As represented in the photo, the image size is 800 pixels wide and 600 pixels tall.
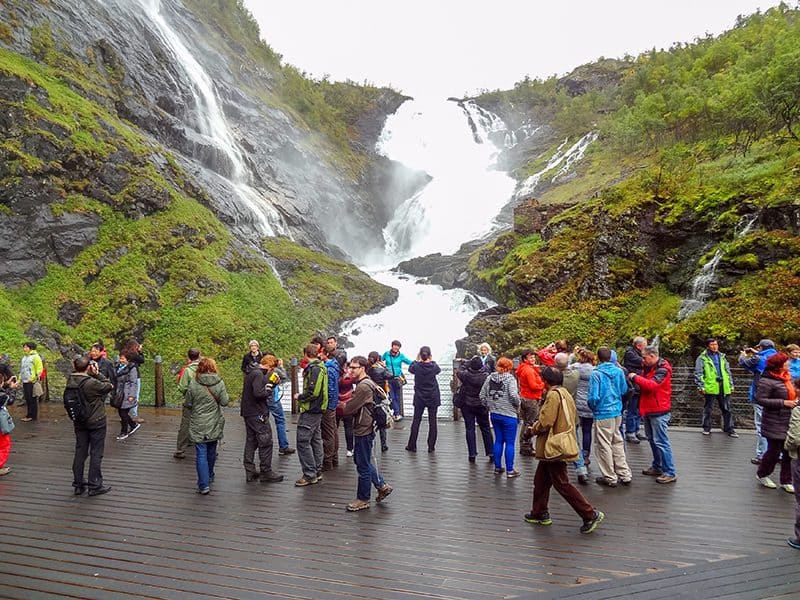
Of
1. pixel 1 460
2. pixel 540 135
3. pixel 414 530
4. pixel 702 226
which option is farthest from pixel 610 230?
pixel 540 135

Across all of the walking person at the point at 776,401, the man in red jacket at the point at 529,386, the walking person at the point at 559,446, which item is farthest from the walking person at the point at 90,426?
the walking person at the point at 776,401

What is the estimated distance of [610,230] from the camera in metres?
20.1

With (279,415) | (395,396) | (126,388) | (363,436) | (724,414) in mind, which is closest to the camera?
(363,436)

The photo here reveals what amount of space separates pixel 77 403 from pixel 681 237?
18960 millimetres

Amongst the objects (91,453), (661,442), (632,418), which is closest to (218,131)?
(91,453)

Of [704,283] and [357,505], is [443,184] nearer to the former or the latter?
[704,283]

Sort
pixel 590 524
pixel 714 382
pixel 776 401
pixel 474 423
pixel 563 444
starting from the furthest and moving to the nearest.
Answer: pixel 714 382 < pixel 474 423 < pixel 776 401 < pixel 590 524 < pixel 563 444

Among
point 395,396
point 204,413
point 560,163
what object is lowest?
point 395,396

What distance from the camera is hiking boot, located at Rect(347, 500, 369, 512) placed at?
654 centimetres

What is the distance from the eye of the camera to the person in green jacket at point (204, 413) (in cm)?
713

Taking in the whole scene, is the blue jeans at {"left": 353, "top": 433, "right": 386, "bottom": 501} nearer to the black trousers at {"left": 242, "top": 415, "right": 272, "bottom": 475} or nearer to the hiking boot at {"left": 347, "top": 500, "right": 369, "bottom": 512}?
the hiking boot at {"left": 347, "top": 500, "right": 369, "bottom": 512}

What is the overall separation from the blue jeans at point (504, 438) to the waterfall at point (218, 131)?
26254mm

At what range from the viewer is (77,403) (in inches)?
276

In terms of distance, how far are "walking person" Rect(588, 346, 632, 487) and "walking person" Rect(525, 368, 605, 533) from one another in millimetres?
1522
